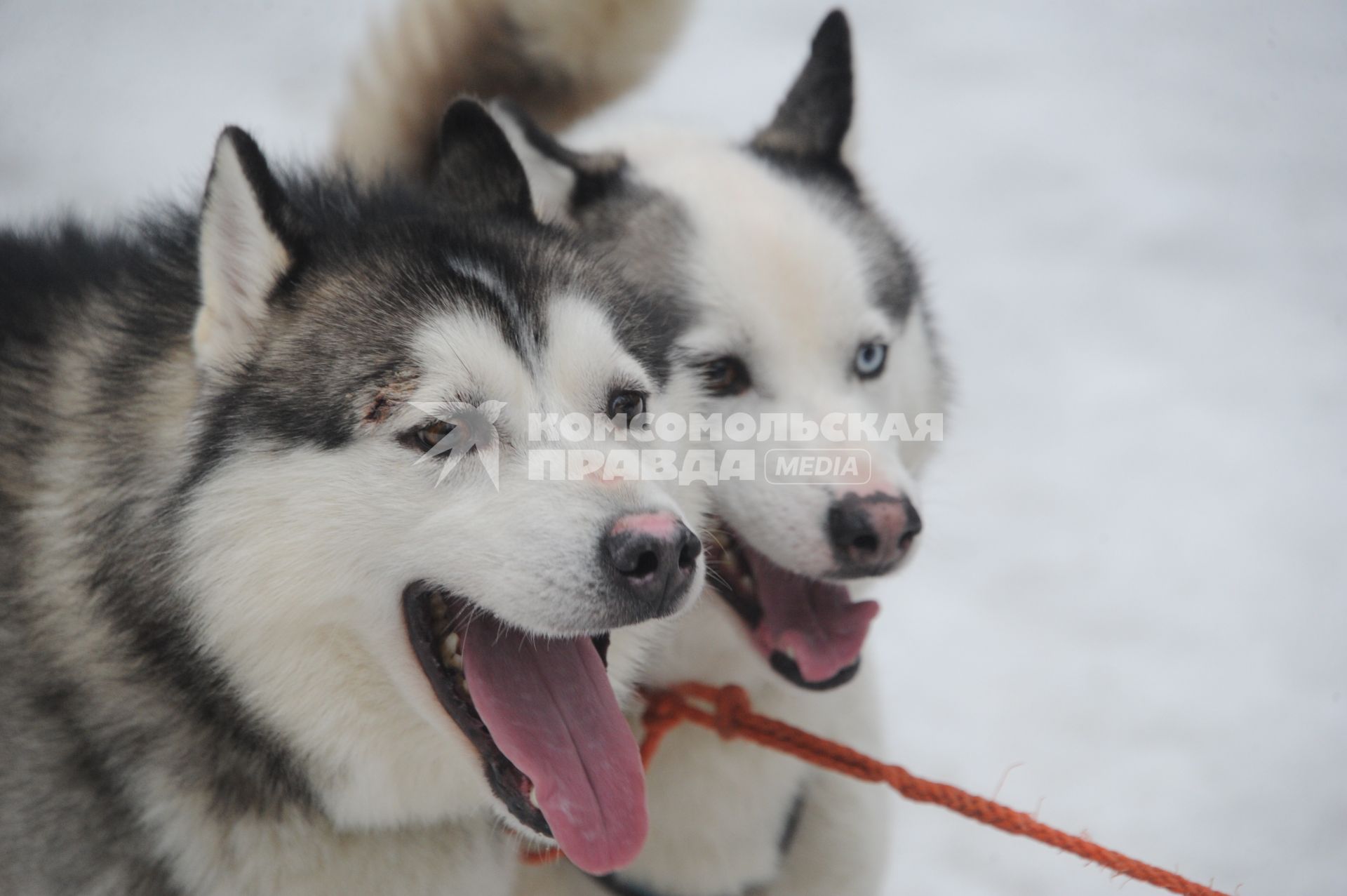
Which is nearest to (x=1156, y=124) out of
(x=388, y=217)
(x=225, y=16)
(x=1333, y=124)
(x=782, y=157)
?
(x=1333, y=124)

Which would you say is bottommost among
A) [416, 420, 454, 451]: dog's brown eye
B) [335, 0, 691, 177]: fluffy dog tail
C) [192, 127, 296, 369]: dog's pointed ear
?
[416, 420, 454, 451]: dog's brown eye

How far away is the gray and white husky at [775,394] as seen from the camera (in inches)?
82.1

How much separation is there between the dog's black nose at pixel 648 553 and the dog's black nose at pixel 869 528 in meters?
0.52

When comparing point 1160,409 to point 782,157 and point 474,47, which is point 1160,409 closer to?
point 782,157

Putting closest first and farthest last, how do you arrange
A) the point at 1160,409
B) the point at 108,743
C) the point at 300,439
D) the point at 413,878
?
the point at 300,439 < the point at 108,743 < the point at 413,878 < the point at 1160,409

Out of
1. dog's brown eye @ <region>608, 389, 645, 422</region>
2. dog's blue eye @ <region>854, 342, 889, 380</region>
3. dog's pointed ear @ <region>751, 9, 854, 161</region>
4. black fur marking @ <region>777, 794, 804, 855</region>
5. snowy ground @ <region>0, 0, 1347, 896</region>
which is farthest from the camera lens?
snowy ground @ <region>0, 0, 1347, 896</region>

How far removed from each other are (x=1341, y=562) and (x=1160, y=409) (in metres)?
0.90

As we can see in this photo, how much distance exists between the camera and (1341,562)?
368 cm

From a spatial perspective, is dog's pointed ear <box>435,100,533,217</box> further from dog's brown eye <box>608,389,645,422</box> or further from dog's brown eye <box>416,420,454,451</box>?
dog's brown eye <box>416,420,454,451</box>

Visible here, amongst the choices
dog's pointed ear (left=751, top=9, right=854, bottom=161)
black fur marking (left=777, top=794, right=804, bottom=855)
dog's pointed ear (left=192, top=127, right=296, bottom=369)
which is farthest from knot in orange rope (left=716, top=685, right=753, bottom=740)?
dog's pointed ear (left=751, top=9, right=854, bottom=161)

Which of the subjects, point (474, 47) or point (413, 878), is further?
point (474, 47)

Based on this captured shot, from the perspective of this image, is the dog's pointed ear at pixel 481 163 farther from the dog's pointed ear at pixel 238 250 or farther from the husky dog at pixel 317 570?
the dog's pointed ear at pixel 238 250

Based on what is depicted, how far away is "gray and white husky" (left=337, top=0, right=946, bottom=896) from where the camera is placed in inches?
82.1

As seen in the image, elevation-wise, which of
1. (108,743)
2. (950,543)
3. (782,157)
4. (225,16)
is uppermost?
(225,16)
